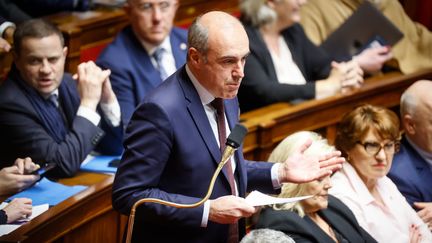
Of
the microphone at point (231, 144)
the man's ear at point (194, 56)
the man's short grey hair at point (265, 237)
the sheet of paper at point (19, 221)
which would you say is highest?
the man's ear at point (194, 56)

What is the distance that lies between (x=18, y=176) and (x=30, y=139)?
0.14 m

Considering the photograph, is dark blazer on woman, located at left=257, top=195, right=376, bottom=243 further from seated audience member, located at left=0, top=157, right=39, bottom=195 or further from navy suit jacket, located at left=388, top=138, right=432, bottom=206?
seated audience member, located at left=0, top=157, right=39, bottom=195

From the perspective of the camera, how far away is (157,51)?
217 centimetres

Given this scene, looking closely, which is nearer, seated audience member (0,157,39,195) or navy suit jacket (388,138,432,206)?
seated audience member (0,157,39,195)

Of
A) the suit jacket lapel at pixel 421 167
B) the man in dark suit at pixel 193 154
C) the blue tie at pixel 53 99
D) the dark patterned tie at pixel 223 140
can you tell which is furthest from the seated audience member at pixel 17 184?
the suit jacket lapel at pixel 421 167

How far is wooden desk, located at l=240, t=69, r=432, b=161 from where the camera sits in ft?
7.07

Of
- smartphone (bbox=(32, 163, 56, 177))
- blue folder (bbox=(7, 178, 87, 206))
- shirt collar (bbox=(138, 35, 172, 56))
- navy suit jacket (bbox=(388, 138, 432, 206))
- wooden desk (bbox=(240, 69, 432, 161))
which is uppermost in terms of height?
shirt collar (bbox=(138, 35, 172, 56))

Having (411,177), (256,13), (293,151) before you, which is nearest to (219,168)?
(293,151)

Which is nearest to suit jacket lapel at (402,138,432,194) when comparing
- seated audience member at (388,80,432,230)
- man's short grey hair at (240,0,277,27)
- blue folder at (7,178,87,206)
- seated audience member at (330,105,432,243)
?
seated audience member at (388,80,432,230)

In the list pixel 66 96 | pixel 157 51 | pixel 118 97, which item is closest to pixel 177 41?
pixel 157 51

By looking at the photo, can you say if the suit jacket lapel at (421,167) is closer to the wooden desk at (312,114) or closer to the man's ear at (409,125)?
the man's ear at (409,125)

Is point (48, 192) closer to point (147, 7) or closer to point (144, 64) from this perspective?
point (144, 64)

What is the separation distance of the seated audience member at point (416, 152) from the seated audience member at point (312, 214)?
0.91ft

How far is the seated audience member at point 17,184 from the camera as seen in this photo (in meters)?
1.60
